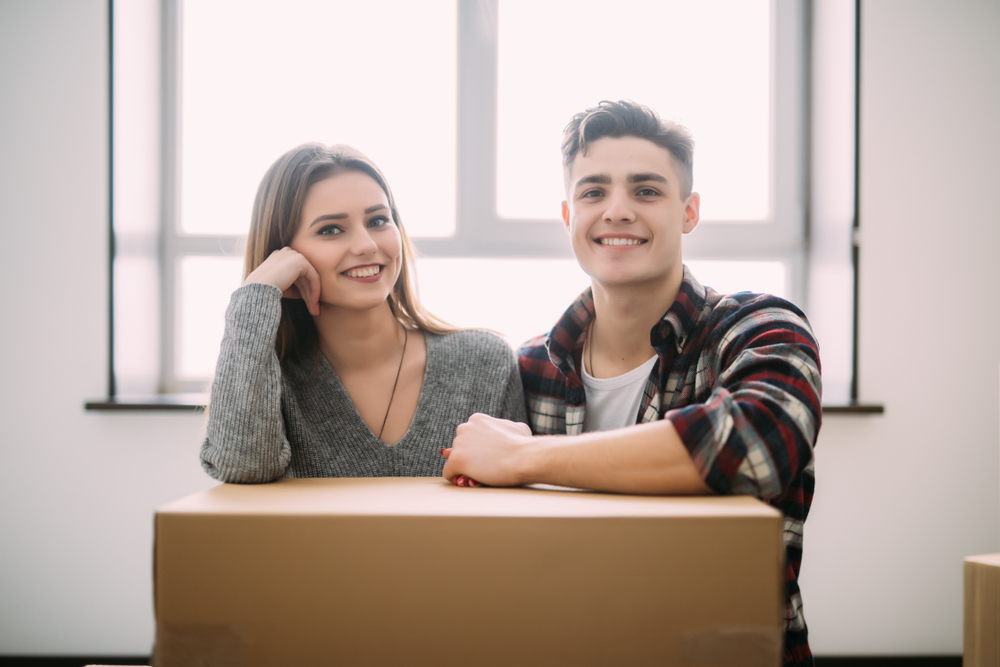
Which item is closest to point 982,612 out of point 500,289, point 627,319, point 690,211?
point 627,319

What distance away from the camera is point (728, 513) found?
0.45m

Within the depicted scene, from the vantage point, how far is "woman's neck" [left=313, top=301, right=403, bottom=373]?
117cm

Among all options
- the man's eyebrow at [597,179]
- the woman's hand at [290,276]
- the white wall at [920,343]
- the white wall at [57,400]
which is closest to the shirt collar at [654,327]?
the man's eyebrow at [597,179]

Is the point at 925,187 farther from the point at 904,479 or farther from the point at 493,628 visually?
the point at 493,628

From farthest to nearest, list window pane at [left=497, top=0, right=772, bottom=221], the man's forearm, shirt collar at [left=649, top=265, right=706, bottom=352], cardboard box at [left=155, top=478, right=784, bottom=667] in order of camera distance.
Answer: window pane at [left=497, top=0, right=772, bottom=221]
shirt collar at [left=649, top=265, right=706, bottom=352]
the man's forearm
cardboard box at [left=155, top=478, right=784, bottom=667]

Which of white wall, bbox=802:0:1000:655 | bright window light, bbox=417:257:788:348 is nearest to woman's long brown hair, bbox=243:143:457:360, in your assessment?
bright window light, bbox=417:257:788:348

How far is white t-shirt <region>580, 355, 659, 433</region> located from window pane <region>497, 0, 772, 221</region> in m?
1.01

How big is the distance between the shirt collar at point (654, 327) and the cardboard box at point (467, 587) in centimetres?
57

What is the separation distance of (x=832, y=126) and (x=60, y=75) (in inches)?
96.9

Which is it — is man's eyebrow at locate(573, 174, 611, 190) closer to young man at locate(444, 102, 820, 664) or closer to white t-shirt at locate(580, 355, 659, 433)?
young man at locate(444, 102, 820, 664)

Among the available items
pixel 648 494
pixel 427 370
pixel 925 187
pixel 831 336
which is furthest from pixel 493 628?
pixel 925 187

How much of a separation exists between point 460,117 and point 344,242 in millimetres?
1000

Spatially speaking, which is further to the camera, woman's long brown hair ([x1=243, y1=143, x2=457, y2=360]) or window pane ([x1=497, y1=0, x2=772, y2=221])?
window pane ([x1=497, y1=0, x2=772, y2=221])

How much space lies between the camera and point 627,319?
1.09 meters
